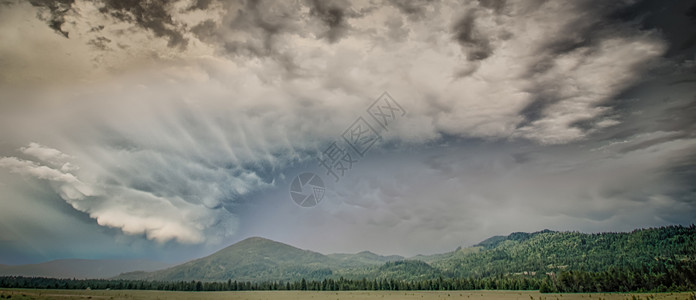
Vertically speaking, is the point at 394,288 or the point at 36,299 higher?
the point at 36,299

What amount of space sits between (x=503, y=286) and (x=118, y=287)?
619 feet

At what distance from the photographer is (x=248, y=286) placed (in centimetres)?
19662

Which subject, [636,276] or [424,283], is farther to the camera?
[424,283]

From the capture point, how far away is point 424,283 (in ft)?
558

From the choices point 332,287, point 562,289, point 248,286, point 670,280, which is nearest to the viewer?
point 670,280

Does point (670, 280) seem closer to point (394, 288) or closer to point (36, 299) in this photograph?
point (394, 288)

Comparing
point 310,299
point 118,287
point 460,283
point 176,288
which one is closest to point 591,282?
point 460,283

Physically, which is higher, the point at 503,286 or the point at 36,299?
the point at 36,299

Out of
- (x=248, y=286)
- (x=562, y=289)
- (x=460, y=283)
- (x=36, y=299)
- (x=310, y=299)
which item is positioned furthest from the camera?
(x=248, y=286)

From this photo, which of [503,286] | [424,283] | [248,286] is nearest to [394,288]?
[424,283]

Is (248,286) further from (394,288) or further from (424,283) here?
(424,283)

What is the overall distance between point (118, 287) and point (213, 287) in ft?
154

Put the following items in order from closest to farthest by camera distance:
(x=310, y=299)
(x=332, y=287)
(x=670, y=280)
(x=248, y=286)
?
1. (x=310, y=299)
2. (x=670, y=280)
3. (x=332, y=287)
4. (x=248, y=286)

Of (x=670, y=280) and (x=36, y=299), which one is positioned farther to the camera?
(x=670, y=280)
